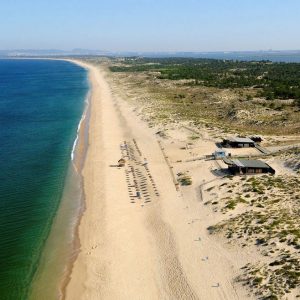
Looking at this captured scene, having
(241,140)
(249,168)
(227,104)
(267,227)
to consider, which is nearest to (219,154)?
(241,140)

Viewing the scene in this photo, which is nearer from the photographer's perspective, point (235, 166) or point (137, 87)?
point (235, 166)

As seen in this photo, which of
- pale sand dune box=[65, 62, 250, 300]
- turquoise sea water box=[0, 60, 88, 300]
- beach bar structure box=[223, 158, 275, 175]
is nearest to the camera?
pale sand dune box=[65, 62, 250, 300]

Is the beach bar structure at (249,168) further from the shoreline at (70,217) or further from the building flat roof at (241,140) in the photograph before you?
the shoreline at (70,217)

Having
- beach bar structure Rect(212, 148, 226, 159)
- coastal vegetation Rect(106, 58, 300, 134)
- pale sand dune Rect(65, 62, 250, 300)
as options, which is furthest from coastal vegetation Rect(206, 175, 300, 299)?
coastal vegetation Rect(106, 58, 300, 134)

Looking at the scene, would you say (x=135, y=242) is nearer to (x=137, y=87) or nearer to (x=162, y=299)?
(x=162, y=299)

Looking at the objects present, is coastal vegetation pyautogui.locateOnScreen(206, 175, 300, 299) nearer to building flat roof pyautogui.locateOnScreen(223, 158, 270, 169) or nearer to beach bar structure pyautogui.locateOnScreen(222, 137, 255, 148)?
building flat roof pyautogui.locateOnScreen(223, 158, 270, 169)

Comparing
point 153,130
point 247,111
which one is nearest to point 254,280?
point 153,130
